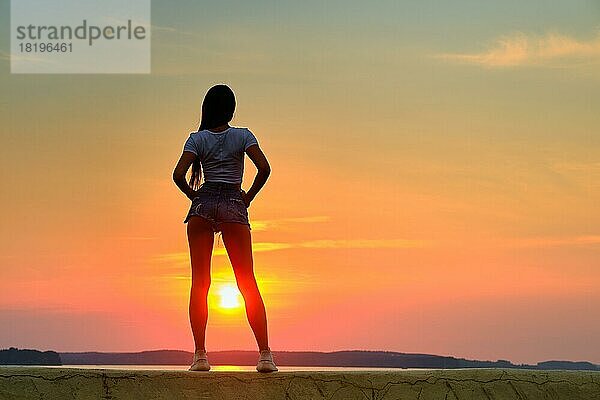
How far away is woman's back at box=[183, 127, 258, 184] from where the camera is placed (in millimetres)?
8688

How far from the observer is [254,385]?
27.9 feet

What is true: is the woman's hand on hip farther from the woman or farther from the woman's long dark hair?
the woman's long dark hair

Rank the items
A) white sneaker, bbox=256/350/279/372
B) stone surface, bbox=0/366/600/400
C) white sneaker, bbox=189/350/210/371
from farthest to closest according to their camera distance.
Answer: white sneaker, bbox=189/350/210/371
white sneaker, bbox=256/350/279/372
stone surface, bbox=0/366/600/400

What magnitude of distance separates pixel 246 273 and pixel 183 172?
46.2 inches

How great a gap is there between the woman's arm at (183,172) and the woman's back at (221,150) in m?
0.06

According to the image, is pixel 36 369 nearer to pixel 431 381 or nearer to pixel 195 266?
pixel 195 266

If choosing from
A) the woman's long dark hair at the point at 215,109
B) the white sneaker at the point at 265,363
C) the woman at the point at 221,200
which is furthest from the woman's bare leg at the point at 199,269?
the white sneaker at the point at 265,363

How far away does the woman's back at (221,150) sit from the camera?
342 inches

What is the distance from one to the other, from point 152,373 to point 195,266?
3.65 feet

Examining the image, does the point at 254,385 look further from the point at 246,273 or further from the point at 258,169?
the point at 258,169

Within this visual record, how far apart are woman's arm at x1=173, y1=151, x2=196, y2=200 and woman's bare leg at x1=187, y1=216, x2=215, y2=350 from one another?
0.89 feet

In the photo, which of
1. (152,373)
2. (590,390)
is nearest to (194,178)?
(152,373)

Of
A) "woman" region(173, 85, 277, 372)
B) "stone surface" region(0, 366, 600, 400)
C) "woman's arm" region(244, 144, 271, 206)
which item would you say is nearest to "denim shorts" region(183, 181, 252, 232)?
"woman" region(173, 85, 277, 372)

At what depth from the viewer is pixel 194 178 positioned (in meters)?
8.83
